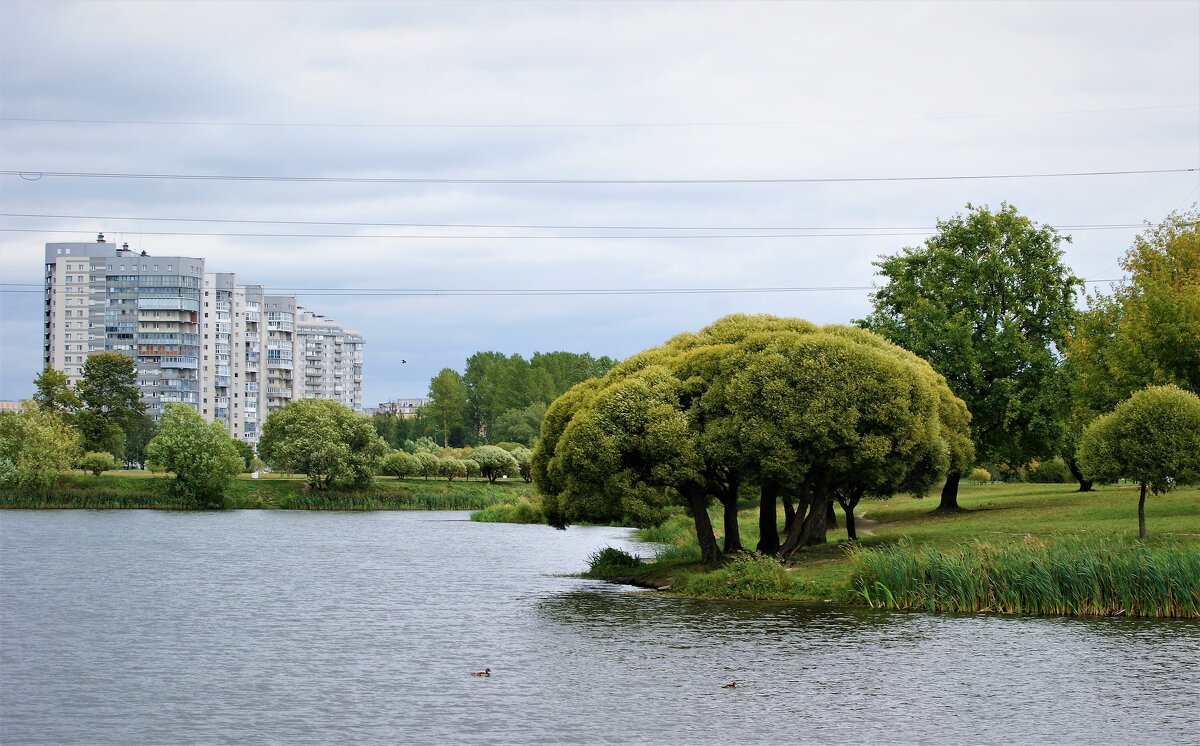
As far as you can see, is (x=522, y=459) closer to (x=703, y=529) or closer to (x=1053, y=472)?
(x=1053, y=472)

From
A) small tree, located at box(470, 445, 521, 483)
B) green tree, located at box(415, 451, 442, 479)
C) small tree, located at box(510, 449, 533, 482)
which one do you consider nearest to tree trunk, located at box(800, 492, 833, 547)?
green tree, located at box(415, 451, 442, 479)

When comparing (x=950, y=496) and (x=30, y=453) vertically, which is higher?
(x=30, y=453)

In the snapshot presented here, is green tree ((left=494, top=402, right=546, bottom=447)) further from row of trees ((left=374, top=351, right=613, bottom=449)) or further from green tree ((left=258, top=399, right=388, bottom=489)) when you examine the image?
green tree ((left=258, top=399, right=388, bottom=489))

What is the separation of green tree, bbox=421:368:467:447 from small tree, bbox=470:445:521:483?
161 ft

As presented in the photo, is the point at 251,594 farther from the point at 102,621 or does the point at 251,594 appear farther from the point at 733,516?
the point at 733,516

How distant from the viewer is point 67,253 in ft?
582

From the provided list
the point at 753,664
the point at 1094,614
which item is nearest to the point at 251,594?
the point at 753,664

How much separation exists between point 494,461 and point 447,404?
2147 inches

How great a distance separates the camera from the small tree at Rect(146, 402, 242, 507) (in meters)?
104

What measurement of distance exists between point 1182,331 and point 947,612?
76.9 feet

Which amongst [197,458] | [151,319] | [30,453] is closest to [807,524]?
[197,458]

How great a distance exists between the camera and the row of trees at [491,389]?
182 m

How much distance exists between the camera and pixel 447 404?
625 feet

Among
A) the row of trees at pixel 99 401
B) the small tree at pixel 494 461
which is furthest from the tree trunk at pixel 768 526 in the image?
the row of trees at pixel 99 401
